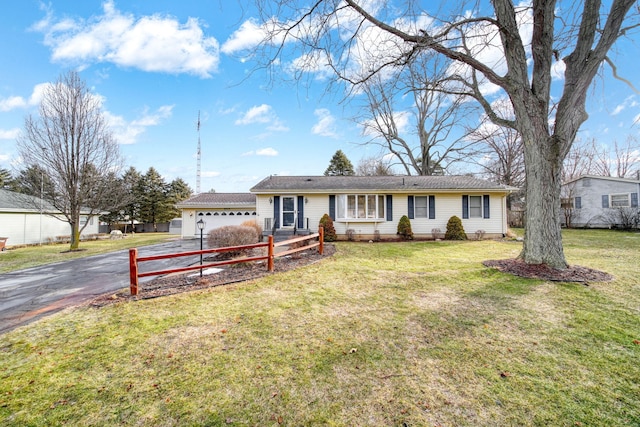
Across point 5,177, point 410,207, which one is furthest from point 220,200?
point 5,177

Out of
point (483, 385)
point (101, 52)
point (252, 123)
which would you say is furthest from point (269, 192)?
point (483, 385)

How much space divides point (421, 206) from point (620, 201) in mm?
15551

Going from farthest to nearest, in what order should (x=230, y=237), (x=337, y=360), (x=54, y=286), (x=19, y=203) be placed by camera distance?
(x=19, y=203), (x=230, y=237), (x=54, y=286), (x=337, y=360)

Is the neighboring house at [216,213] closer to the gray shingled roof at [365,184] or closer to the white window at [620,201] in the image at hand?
the gray shingled roof at [365,184]

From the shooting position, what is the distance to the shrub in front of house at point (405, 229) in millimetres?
13414

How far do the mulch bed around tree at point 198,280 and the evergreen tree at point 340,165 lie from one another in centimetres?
2808

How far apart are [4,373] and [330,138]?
573 inches

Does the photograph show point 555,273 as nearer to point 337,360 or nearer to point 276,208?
point 337,360

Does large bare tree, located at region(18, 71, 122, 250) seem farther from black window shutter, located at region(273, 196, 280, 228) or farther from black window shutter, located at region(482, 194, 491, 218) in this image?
black window shutter, located at region(482, 194, 491, 218)

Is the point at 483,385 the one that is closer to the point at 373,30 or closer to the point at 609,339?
the point at 609,339

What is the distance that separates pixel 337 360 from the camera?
2977 millimetres

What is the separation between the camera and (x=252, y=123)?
14000 millimetres

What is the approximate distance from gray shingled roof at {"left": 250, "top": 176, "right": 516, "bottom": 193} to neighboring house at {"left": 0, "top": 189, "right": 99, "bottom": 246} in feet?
39.1

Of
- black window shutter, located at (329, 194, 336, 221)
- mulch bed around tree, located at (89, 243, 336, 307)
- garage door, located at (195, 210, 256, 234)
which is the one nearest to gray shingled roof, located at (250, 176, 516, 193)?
black window shutter, located at (329, 194, 336, 221)
